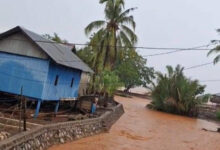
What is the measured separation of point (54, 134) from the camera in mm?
11984

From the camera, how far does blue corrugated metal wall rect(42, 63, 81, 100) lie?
14.3 metres

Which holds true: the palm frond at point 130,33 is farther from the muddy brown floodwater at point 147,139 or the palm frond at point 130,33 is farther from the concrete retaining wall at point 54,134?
the concrete retaining wall at point 54,134

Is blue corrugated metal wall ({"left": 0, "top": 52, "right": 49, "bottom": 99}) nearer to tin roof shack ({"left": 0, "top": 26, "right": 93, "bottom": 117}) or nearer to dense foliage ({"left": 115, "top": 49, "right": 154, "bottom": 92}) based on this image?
tin roof shack ({"left": 0, "top": 26, "right": 93, "bottom": 117})

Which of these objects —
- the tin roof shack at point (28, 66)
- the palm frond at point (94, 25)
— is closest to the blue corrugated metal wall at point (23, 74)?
the tin roof shack at point (28, 66)

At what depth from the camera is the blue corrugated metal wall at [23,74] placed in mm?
13883

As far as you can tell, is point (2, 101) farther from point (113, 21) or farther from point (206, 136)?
point (206, 136)

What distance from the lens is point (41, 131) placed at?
35.8 feet

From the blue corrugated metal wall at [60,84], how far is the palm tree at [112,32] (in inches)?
238

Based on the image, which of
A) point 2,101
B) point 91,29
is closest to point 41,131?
point 2,101

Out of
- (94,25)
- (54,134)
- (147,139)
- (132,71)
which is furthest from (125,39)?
(132,71)

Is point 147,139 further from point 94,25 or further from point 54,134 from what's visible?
point 94,25

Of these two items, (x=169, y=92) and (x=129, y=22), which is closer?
(x=129, y=22)

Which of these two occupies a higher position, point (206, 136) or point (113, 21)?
point (113, 21)

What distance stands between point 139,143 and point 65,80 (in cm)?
560
